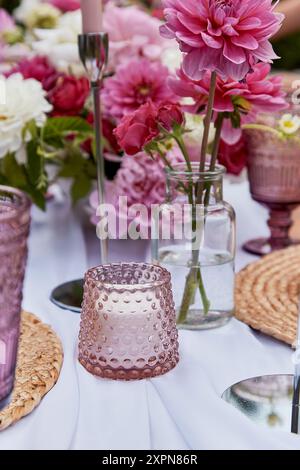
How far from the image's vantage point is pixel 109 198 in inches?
40.1

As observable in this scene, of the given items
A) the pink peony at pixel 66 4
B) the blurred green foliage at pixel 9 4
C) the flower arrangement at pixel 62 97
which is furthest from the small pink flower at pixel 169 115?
the blurred green foliage at pixel 9 4

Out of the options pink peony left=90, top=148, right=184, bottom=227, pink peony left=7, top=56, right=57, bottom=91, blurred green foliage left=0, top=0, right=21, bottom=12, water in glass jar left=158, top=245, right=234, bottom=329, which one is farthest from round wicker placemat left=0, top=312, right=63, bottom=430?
blurred green foliage left=0, top=0, right=21, bottom=12

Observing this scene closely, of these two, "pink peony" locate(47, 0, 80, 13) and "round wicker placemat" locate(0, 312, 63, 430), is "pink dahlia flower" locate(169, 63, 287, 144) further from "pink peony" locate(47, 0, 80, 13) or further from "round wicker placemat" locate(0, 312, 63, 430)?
"pink peony" locate(47, 0, 80, 13)

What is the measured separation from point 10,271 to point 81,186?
2.24 feet

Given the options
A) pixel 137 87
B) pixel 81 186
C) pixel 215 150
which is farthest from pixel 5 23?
pixel 215 150

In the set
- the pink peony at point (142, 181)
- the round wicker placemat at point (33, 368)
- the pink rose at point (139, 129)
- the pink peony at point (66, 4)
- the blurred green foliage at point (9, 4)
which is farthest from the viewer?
the blurred green foliage at point (9, 4)

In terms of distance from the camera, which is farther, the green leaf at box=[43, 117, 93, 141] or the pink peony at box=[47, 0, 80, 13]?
the pink peony at box=[47, 0, 80, 13]

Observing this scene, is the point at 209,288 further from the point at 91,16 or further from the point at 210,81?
the point at 91,16

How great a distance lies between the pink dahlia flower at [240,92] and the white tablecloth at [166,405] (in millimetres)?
218

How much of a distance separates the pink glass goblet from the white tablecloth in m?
0.30

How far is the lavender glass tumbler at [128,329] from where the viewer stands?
24.6 inches

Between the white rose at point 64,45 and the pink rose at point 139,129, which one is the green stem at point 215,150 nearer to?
the pink rose at point 139,129

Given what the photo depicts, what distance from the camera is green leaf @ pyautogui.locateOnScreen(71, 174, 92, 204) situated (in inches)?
45.6

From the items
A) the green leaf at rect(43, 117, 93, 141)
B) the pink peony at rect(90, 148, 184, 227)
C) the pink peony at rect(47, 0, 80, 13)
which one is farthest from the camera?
the pink peony at rect(47, 0, 80, 13)
